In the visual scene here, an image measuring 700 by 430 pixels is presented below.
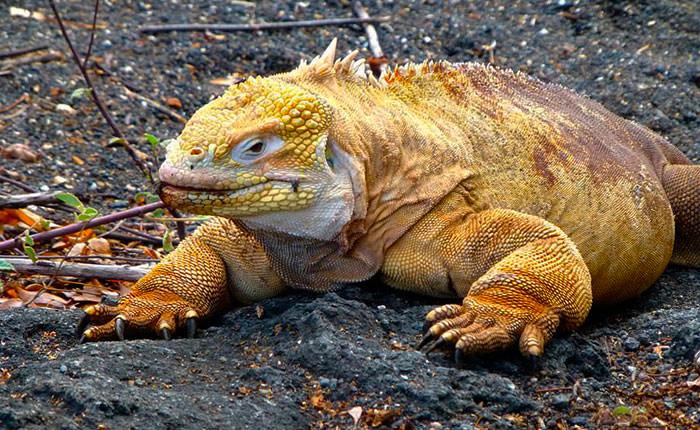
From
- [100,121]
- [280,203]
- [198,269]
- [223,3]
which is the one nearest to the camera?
[280,203]

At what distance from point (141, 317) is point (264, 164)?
1.08 m

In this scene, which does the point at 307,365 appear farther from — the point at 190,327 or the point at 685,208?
the point at 685,208

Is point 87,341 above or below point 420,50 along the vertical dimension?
above

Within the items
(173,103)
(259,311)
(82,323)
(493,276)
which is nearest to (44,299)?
(82,323)

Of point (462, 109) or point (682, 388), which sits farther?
point (462, 109)

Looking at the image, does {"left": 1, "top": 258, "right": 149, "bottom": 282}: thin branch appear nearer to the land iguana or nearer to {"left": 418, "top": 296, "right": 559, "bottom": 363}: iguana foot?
the land iguana

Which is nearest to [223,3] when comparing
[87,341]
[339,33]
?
[339,33]

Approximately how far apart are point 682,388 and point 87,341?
9.46 feet

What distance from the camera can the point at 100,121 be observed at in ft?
35.4

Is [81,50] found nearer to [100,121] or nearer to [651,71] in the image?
[100,121]

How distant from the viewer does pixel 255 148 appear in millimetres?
5855

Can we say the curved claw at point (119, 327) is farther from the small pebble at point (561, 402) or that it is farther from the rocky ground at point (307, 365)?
the small pebble at point (561, 402)

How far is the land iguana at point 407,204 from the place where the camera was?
581 centimetres

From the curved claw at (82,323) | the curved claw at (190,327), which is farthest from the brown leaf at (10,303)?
the curved claw at (190,327)
